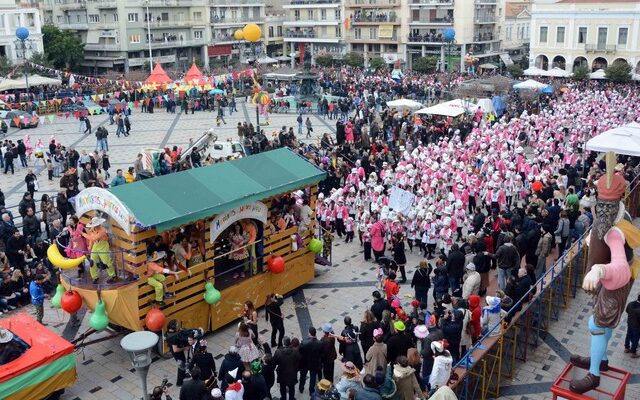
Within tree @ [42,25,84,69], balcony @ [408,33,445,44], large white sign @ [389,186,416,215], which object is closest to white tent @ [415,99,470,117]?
large white sign @ [389,186,416,215]

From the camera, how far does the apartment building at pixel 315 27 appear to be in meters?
73.8

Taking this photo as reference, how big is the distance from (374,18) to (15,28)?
35798 millimetres

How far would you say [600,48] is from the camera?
55000 mm

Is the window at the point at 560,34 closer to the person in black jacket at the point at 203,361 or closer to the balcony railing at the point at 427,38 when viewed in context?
the balcony railing at the point at 427,38

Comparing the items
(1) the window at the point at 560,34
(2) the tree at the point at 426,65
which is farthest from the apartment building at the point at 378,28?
(1) the window at the point at 560,34

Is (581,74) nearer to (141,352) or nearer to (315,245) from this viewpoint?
(315,245)

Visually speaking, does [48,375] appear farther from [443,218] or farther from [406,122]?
[406,122]

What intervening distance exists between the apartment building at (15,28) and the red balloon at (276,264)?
161 ft

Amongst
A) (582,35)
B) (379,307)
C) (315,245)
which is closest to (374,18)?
(582,35)

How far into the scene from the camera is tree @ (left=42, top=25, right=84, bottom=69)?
5975cm

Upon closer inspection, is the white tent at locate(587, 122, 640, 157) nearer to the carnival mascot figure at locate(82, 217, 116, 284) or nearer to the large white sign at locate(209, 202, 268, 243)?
the large white sign at locate(209, 202, 268, 243)

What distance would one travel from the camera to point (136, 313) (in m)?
11.7

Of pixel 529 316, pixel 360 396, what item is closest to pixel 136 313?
pixel 360 396

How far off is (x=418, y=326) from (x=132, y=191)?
18.5 ft
